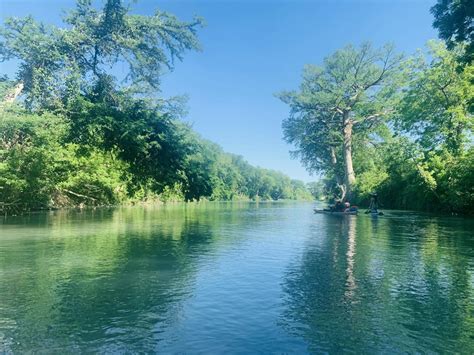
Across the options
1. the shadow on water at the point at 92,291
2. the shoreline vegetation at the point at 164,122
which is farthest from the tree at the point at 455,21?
the shadow on water at the point at 92,291

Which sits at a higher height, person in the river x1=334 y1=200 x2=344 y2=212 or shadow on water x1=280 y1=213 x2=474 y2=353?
person in the river x1=334 y1=200 x2=344 y2=212

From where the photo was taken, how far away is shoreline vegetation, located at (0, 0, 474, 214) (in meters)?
7.46

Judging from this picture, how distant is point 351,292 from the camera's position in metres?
12.7

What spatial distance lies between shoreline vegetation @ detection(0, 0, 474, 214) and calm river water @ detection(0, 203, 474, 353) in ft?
9.89

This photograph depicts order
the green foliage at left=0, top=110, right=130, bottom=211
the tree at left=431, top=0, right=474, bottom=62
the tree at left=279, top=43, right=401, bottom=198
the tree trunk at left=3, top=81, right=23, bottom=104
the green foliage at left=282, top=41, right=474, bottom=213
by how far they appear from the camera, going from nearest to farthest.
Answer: the green foliage at left=0, top=110, right=130, bottom=211
the tree trunk at left=3, top=81, right=23, bottom=104
the tree at left=431, top=0, right=474, bottom=62
the green foliage at left=282, top=41, right=474, bottom=213
the tree at left=279, top=43, right=401, bottom=198

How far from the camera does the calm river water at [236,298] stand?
28.7 feet

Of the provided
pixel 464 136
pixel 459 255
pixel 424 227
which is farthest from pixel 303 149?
pixel 459 255

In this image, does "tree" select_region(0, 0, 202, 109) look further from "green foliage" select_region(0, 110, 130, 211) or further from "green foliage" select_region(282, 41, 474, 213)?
"green foliage" select_region(282, 41, 474, 213)

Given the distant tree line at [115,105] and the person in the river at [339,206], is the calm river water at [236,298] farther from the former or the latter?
the person in the river at [339,206]

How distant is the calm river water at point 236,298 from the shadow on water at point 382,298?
3cm

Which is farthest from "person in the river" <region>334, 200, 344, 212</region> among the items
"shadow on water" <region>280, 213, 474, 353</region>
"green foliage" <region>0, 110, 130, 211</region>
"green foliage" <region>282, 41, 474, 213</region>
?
"shadow on water" <region>280, 213, 474, 353</region>

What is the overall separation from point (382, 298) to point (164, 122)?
27.3 ft

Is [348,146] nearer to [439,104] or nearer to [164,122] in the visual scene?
[439,104]

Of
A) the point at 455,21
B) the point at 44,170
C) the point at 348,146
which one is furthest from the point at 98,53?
the point at 348,146
